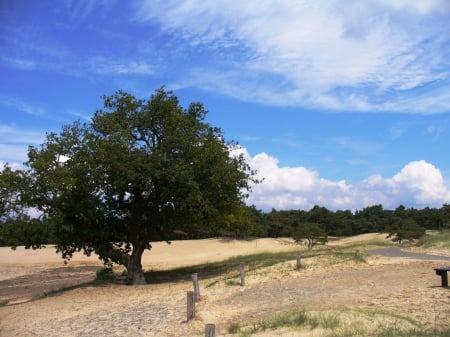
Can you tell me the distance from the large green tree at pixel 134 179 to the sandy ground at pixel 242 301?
3029 mm

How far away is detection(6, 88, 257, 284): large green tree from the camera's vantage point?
21.4 m

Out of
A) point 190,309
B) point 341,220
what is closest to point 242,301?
point 190,309

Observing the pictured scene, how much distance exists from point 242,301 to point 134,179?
8388 mm

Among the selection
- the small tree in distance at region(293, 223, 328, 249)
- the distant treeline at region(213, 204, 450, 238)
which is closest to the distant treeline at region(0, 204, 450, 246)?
the distant treeline at region(213, 204, 450, 238)

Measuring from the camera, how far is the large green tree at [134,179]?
21391 mm

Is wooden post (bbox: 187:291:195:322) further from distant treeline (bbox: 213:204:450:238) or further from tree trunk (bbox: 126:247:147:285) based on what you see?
distant treeline (bbox: 213:204:450:238)

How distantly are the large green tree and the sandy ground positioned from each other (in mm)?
3029

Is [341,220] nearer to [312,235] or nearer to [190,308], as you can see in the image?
[312,235]

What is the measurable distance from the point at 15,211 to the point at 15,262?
1886 inches

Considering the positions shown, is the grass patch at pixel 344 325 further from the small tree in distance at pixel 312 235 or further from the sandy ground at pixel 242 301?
the small tree in distance at pixel 312 235

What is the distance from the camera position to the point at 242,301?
52.2 feet

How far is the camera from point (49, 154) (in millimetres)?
21578

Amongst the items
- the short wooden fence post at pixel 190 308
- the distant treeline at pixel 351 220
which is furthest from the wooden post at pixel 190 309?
the distant treeline at pixel 351 220

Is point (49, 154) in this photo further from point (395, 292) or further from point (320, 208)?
point (320, 208)
